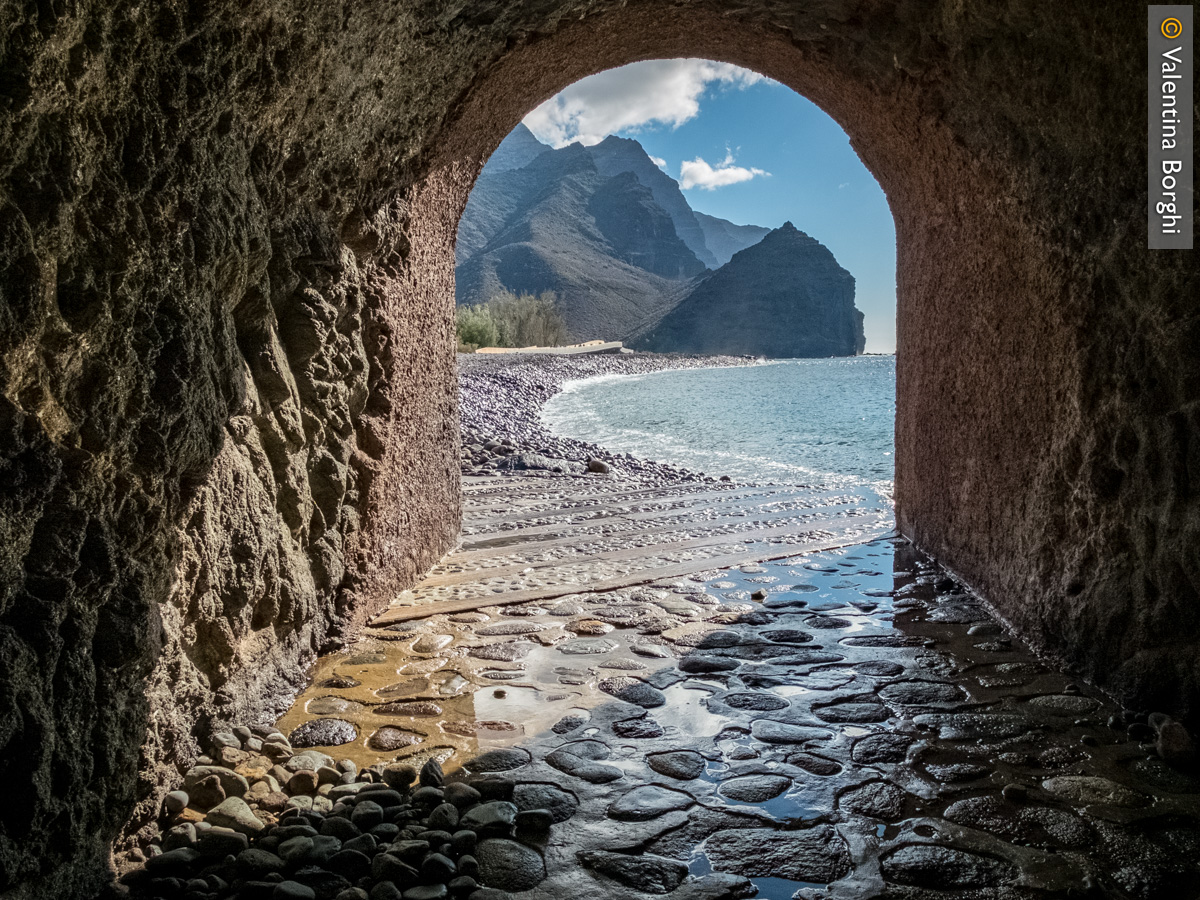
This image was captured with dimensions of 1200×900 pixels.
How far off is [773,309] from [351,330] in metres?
97.7

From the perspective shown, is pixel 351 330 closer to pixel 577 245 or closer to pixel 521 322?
pixel 521 322

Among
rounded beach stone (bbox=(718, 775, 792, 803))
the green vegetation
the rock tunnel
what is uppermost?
the green vegetation

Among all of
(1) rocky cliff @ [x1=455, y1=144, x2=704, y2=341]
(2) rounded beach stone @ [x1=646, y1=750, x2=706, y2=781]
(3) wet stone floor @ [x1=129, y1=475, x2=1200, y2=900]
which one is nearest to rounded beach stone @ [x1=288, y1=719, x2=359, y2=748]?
(3) wet stone floor @ [x1=129, y1=475, x2=1200, y2=900]

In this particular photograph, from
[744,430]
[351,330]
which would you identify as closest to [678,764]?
[351,330]

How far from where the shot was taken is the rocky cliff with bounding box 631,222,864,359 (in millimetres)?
91688

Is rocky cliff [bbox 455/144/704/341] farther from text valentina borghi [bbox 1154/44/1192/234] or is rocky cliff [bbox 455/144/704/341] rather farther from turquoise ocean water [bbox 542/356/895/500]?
text valentina borghi [bbox 1154/44/1192/234]

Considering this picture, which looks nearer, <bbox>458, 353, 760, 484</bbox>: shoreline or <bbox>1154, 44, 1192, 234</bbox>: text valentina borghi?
<bbox>1154, 44, 1192, 234</bbox>: text valentina borghi

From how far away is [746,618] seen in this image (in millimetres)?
3959

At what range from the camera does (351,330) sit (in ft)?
12.0

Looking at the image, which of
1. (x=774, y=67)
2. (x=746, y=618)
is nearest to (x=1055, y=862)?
(x=746, y=618)

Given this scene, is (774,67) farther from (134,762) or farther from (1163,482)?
(134,762)

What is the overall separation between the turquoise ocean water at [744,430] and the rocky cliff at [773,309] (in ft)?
189

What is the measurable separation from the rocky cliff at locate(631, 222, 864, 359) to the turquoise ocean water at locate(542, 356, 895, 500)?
57515 mm

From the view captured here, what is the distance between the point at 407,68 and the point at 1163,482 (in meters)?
3.11
